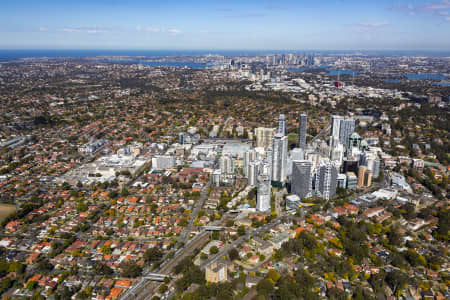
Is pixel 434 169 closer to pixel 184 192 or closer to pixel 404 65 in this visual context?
pixel 184 192

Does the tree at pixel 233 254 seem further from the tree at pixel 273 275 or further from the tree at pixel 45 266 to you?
the tree at pixel 45 266

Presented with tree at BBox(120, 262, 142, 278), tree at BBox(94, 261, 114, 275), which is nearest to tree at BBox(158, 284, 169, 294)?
tree at BBox(120, 262, 142, 278)

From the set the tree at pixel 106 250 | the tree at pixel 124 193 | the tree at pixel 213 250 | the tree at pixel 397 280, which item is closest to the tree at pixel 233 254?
the tree at pixel 213 250

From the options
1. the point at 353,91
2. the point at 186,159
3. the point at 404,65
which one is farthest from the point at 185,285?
the point at 404,65

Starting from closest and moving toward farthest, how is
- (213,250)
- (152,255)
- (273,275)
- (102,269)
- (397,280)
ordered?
(397,280), (273,275), (102,269), (152,255), (213,250)

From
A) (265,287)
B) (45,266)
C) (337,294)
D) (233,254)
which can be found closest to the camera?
(337,294)

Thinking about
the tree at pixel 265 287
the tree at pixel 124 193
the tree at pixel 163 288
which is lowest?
the tree at pixel 163 288

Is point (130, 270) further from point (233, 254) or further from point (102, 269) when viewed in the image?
point (233, 254)

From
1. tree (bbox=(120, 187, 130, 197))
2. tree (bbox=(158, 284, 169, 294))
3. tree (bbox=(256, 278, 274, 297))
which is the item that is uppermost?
tree (bbox=(120, 187, 130, 197))

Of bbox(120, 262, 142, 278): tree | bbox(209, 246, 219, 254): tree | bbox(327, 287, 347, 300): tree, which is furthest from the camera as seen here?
bbox(209, 246, 219, 254): tree

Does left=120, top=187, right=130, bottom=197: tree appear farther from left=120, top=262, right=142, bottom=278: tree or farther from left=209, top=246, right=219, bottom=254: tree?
left=209, top=246, right=219, bottom=254: tree

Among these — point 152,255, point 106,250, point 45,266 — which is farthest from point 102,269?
→ point 45,266

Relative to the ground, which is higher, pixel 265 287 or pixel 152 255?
pixel 152 255
